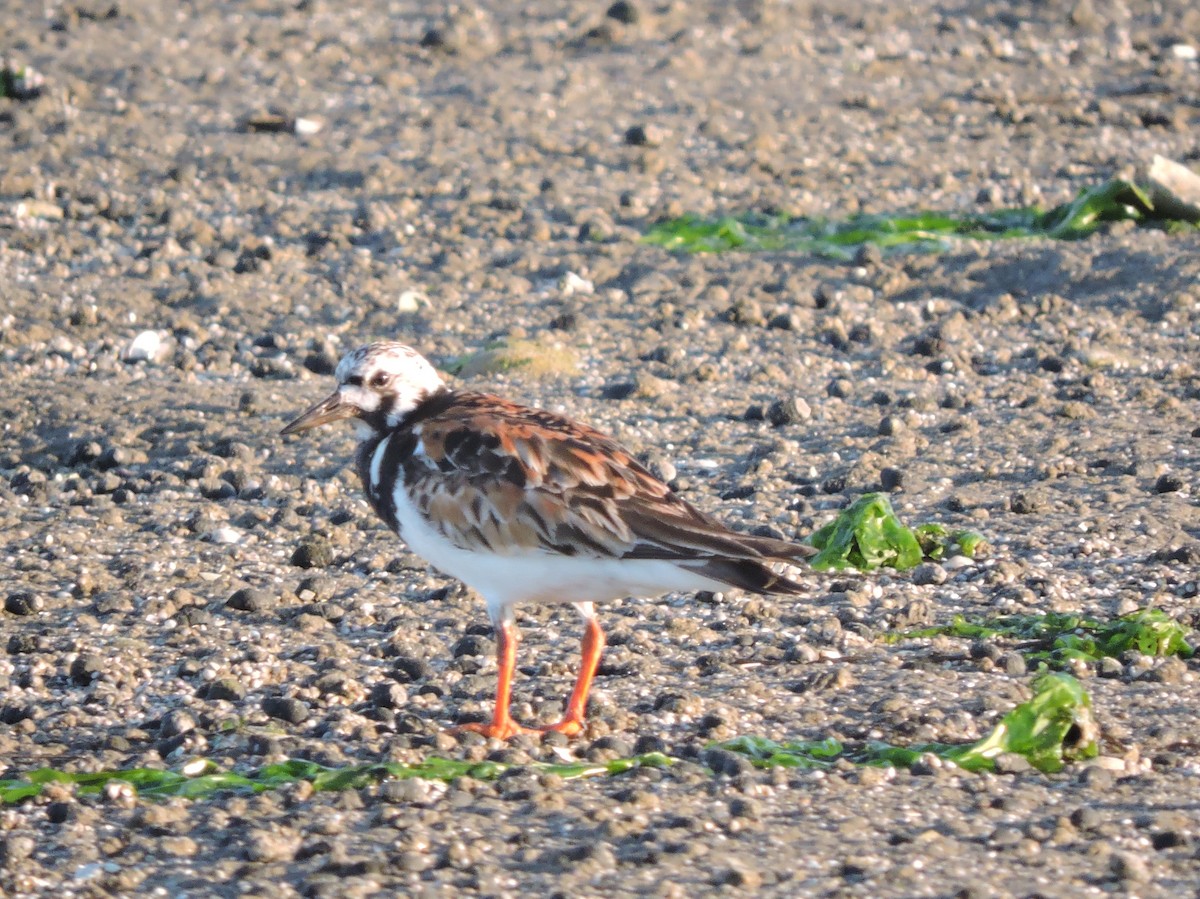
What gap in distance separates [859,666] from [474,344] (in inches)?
141

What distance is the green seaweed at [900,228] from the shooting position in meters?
9.87

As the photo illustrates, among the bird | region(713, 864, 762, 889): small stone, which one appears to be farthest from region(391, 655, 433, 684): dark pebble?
region(713, 864, 762, 889): small stone

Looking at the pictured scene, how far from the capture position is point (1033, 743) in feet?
15.6

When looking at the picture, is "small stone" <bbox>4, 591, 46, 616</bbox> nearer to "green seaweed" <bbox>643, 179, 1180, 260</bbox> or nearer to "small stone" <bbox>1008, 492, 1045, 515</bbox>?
"small stone" <bbox>1008, 492, 1045, 515</bbox>

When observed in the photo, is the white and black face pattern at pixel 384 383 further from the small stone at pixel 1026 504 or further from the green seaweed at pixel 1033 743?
the small stone at pixel 1026 504

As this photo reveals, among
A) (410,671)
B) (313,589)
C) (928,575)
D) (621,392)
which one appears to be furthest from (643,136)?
(410,671)

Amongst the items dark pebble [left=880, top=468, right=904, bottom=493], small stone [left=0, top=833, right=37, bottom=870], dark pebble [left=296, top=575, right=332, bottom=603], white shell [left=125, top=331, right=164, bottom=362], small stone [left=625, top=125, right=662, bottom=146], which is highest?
small stone [left=625, top=125, right=662, bottom=146]

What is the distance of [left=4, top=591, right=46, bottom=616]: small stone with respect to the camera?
19.8 ft

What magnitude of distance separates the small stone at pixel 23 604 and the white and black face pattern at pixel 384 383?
126 centimetres

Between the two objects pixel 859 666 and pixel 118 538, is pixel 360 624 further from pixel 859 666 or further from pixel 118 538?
pixel 859 666

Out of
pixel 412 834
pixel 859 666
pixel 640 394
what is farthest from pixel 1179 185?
pixel 412 834

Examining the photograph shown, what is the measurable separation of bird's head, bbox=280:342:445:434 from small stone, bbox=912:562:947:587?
1.78m

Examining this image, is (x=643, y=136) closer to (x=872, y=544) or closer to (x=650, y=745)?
(x=872, y=544)

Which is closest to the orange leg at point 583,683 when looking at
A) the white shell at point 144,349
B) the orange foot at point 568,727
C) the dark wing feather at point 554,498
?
the orange foot at point 568,727
